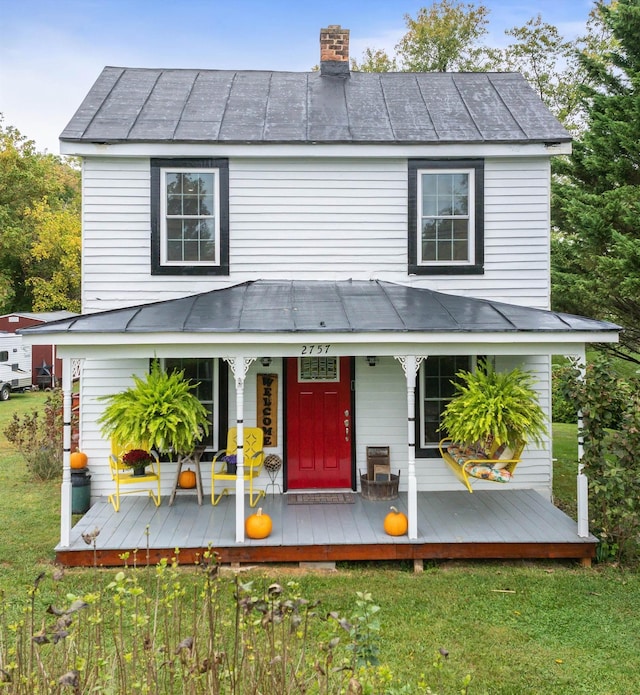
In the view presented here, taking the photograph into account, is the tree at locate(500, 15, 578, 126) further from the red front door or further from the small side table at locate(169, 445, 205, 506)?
the small side table at locate(169, 445, 205, 506)

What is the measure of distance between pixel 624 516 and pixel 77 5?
69.1 ft

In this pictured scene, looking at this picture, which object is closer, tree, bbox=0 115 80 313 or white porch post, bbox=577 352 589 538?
white porch post, bbox=577 352 589 538

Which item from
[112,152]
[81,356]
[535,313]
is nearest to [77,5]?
[112,152]

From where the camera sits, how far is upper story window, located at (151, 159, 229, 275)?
7.80 m

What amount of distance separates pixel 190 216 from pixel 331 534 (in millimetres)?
4919

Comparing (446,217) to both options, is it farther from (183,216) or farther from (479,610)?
(479,610)

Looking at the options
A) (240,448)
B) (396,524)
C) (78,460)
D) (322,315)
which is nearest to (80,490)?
(78,460)

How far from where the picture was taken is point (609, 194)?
11578 mm

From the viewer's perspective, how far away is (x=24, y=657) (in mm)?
2725

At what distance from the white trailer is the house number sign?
1532 cm

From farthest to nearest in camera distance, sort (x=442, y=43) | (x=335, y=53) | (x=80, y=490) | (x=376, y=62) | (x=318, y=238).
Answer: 1. (x=376, y=62)
2. (x=442, y=43)
3. (x=335, y=53)
4. (x=318, y=238)
5. (x=80, y=490)

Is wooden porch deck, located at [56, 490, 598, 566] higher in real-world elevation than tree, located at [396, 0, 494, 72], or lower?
lower

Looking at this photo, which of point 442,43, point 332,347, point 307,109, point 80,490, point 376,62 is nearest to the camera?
point 332,347

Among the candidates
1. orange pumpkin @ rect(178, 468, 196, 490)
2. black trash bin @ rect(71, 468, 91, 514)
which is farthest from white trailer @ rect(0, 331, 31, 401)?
orange pumpkin @ rect(178, 468, 196, 490)
